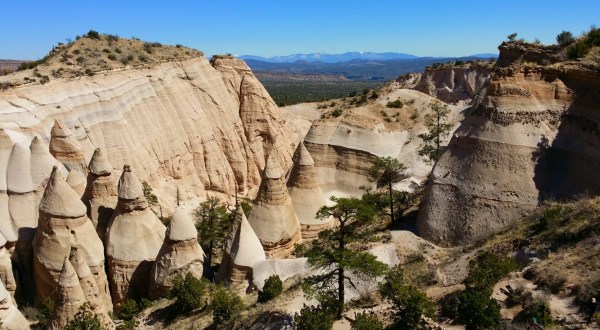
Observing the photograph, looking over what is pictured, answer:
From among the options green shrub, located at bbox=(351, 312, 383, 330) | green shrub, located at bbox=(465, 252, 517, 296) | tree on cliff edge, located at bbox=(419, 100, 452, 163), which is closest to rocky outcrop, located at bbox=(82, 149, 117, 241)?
green shrub, located at bbox=(351, 312, 383, 330)

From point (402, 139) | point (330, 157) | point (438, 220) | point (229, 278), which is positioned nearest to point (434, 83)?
point (402, 139)

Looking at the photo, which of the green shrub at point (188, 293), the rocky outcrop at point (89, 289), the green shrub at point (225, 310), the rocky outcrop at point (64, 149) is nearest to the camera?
the green shrub at point (225, 310)

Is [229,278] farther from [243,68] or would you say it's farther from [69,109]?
[243,68]

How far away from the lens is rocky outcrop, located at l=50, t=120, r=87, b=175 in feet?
72.2

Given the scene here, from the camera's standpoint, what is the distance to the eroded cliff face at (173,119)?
25734 millimetres

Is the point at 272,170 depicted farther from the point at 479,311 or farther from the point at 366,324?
the point at 479,311

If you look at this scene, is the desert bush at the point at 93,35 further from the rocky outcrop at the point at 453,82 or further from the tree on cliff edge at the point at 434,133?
the rocky outcrop at the point at 453,82

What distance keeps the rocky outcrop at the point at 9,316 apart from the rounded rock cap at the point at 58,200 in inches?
146

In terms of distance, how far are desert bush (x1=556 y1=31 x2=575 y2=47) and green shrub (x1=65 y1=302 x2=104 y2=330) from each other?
20.8m

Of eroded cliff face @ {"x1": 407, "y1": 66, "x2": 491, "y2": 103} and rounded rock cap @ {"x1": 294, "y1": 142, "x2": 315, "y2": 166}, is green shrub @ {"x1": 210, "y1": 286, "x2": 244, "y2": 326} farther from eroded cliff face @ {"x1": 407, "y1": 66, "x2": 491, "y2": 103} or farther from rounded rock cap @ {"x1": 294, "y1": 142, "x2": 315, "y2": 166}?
eroded cliff face @ {"x1": 407, "y1": 66, "x2": 491, "y2": 103}

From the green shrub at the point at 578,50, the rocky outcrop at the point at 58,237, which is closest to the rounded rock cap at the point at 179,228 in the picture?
the rocky outcrop at the point at 58,237

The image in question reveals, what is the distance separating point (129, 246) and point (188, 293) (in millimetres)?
3904

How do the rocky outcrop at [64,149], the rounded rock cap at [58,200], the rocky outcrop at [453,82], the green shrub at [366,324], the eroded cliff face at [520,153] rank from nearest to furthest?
the green shrub at [366,324], the eroded cliff face at [520,153], the rounded rock cap at [58,200], the rocky outcrop at [64,149], the rocky outcrop at [453,82]

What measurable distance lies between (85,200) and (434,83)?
158 feet
